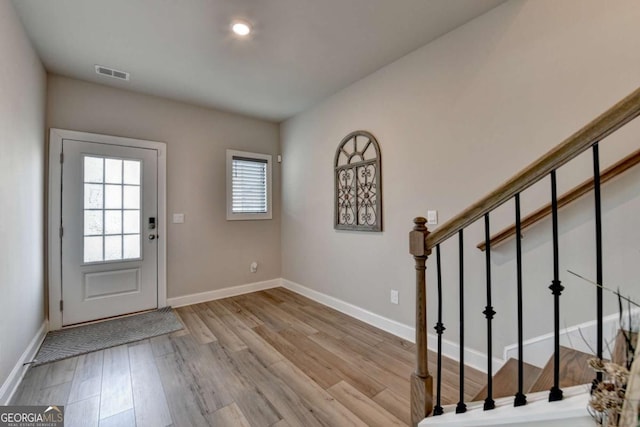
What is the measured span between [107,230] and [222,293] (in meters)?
1.55

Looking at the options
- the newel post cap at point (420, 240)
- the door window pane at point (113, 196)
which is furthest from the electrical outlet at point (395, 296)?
the door window pane at point (113, 196)

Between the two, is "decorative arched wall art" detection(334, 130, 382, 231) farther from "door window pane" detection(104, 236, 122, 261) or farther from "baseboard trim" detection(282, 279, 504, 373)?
"door window pane" detection(104, 236, 122, 261)

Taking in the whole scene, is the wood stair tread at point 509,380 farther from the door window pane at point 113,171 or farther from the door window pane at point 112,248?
the door window pane at point 113,171

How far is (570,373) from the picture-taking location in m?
1.37

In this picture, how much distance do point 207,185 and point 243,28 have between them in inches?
84.0

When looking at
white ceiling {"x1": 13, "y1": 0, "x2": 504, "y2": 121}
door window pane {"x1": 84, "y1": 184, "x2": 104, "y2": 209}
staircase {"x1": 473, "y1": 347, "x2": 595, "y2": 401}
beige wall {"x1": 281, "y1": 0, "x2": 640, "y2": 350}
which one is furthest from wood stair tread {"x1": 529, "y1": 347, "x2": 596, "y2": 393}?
door window pane {"x1": 84, "y1": 184, "x2": 104, "y2": 209}

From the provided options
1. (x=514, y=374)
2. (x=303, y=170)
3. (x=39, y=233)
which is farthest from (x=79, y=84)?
(x=514, y=374)

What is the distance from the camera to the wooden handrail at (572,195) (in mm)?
1470

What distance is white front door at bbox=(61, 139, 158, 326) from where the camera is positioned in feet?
9.61

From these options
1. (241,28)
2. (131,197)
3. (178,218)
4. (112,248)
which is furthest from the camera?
Answer: (178,218)

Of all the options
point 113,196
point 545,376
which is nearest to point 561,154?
point 545,376

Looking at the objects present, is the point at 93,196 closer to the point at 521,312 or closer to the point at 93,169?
the point at 93,169

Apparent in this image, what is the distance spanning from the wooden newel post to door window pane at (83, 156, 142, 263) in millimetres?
3188

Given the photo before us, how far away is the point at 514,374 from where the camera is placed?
5.43 feet
